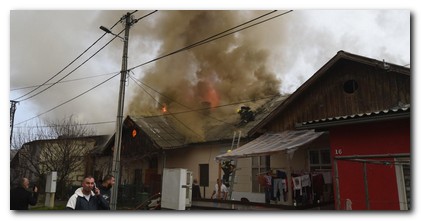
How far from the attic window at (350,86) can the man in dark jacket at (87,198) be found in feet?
16.5

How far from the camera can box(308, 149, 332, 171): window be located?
6.65 metres

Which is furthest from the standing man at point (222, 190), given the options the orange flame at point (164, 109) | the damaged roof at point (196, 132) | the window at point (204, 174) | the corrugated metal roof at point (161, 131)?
the orange flame at point (164, 109)

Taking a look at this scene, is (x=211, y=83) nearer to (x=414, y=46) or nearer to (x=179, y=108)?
(x=179, y=108)

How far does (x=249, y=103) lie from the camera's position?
970cm

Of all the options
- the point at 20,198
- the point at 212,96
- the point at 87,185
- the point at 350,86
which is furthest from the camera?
the point at 212,96

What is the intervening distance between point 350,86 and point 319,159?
161 cm

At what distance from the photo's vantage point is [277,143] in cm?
654

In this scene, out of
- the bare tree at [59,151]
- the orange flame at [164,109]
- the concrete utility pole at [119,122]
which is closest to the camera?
the concrete utility pole at [119,122]

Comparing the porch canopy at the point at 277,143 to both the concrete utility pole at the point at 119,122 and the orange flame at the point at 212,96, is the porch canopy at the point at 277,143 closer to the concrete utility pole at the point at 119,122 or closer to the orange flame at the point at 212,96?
the concrete utility pole at the point at 119,122

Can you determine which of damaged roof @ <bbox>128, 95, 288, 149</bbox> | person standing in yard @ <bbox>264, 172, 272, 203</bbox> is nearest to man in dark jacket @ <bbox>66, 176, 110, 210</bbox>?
person standing in yard @ <bbox>264, 172, 272, 203</bbox>

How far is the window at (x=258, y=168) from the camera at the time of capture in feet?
26.0

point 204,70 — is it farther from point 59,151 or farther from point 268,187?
point 59,151

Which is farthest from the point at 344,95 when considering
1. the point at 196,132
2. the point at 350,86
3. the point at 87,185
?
the point at 87,185

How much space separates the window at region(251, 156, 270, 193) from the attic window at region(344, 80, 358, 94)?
2.53 meters
